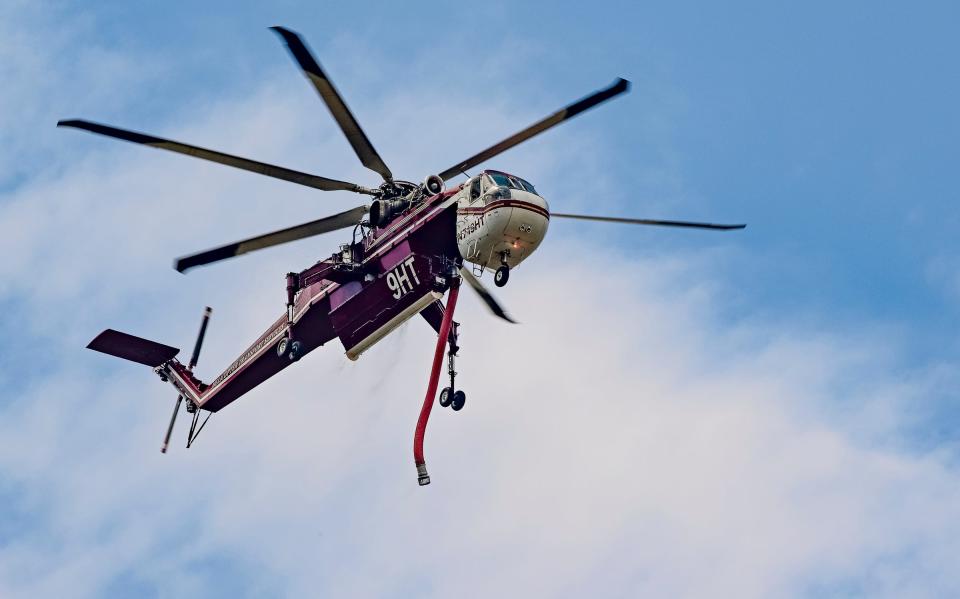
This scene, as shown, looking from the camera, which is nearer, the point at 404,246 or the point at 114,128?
the point at 114,128

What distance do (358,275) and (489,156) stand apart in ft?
19.0

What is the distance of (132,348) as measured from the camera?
4738cm

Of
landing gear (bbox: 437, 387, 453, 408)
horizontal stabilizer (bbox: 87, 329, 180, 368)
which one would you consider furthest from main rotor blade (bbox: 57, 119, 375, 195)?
horizontal stabilizer (bbox: 87, 329, 180, 368)

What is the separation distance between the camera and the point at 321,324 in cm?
4075

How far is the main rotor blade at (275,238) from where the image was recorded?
35031 mm

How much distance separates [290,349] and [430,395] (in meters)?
6.95

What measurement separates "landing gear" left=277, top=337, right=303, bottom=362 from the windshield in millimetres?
9597

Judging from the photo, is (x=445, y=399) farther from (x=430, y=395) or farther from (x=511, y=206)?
(x=511, y=206)

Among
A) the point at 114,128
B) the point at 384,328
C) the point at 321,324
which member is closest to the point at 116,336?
the point at 321,324

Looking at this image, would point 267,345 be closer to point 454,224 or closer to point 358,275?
point 358,275

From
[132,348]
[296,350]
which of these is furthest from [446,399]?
[132,348]

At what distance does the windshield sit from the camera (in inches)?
1412

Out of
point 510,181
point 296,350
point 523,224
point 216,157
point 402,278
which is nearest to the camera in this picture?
point 216,157

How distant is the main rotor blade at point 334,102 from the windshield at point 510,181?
3.65m
